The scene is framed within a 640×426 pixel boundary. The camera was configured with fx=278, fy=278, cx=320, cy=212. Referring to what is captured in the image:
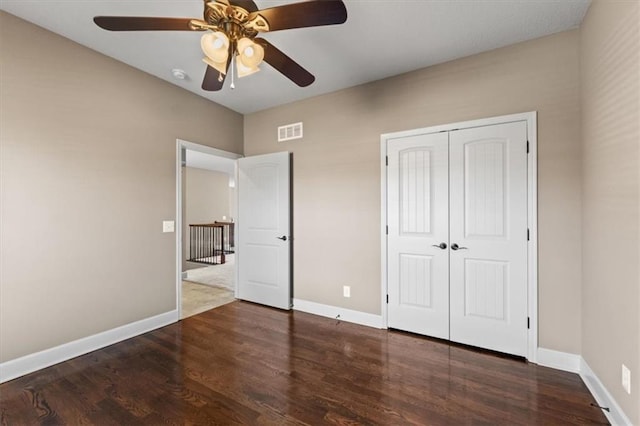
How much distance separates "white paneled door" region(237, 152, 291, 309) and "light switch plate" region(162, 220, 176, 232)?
39.1 inches

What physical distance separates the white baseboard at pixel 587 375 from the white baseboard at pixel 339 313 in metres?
1.45

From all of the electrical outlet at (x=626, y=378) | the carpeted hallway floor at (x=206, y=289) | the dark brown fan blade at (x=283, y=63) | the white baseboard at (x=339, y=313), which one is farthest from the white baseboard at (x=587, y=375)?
the carpeted hallway floor at (x=206, y=289)

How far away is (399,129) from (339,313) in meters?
2.25

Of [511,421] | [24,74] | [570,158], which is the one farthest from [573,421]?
[24,74]

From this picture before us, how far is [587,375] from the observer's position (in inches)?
82.3

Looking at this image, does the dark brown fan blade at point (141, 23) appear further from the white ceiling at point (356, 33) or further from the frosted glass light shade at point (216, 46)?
the white ceiling at point (356, 33)

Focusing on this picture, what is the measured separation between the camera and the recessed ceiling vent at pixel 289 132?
3717mm

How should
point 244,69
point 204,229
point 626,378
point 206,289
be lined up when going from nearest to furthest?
point 626,378
point 244,69
point 206,289
point 204,229

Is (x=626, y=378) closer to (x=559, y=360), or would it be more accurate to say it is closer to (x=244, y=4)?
(x=559, y=360)

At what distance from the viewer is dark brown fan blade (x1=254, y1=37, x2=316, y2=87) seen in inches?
69.1

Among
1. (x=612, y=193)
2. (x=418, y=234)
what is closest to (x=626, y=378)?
(x=612, y=193)

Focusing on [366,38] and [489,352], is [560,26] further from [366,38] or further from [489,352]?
[489,352]

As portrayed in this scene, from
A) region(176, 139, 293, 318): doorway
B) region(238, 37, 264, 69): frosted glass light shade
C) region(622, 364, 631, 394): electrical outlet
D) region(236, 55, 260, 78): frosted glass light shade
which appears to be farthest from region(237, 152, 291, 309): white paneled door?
region(622, 364, 631, 394): electrical outlet

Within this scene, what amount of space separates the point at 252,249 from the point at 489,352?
3018 mm
